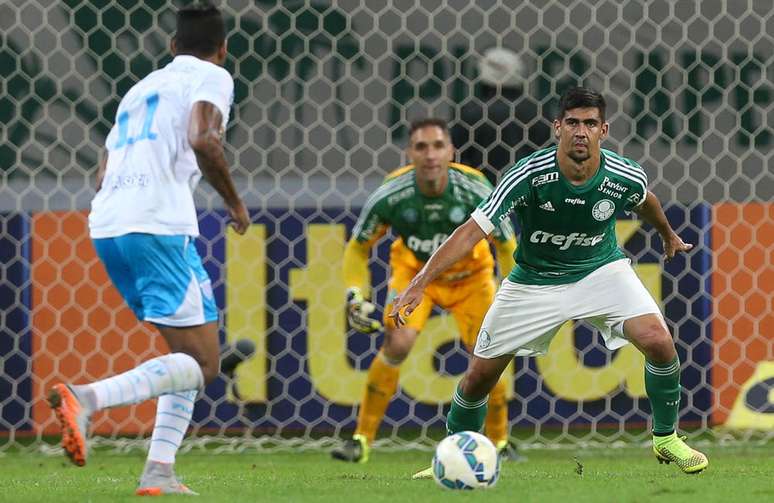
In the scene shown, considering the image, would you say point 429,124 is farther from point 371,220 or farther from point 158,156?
point 158,156

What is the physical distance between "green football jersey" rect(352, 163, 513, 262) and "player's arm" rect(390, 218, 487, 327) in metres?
2.07

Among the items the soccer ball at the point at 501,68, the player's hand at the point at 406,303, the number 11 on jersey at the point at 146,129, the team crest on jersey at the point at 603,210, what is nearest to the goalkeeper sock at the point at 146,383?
the player's hand at the point at 406,303

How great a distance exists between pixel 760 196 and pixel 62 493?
4.86 m

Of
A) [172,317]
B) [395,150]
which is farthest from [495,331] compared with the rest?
[395,150]

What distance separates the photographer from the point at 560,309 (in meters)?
5.88

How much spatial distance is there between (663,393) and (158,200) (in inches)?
90.8

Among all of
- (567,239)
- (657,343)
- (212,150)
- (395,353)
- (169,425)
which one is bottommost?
(395,353)

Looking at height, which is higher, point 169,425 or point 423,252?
point 423,252

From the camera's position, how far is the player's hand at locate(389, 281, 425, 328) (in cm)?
504

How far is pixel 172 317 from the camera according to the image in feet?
16.3

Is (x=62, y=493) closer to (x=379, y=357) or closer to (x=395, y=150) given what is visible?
(x=379, y=357)

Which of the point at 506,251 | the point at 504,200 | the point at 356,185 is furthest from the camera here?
the point at 356,185

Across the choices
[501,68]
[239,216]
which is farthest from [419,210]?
[239,216]

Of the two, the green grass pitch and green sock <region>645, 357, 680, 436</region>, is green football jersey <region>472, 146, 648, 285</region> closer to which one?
green sock <region>645, 357, 680, 436</region>
